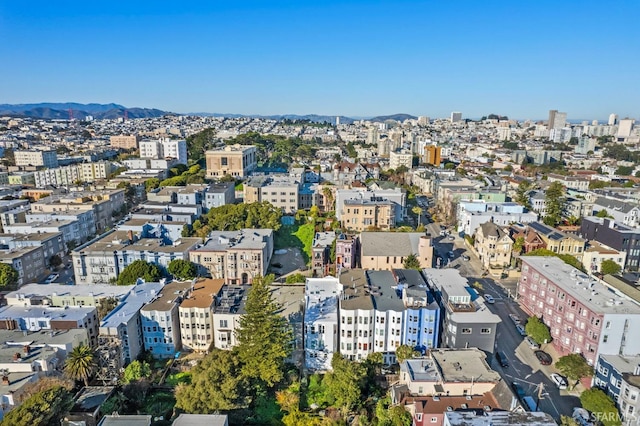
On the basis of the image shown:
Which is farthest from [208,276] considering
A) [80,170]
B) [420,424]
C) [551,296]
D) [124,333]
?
[80,170]

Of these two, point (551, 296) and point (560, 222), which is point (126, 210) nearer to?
point (551, 296)

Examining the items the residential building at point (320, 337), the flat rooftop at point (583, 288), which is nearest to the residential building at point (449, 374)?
the residential building at point (320, 337)

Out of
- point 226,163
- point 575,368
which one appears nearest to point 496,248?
point 575,368

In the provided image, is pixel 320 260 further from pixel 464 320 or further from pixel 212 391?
pixel 212 391

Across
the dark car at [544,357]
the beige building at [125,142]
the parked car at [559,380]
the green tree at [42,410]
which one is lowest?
the parked car at [559,380]

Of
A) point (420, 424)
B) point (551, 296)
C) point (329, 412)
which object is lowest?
point (329, 412)

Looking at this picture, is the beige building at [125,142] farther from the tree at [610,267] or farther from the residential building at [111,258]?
the tree at [610,267]
